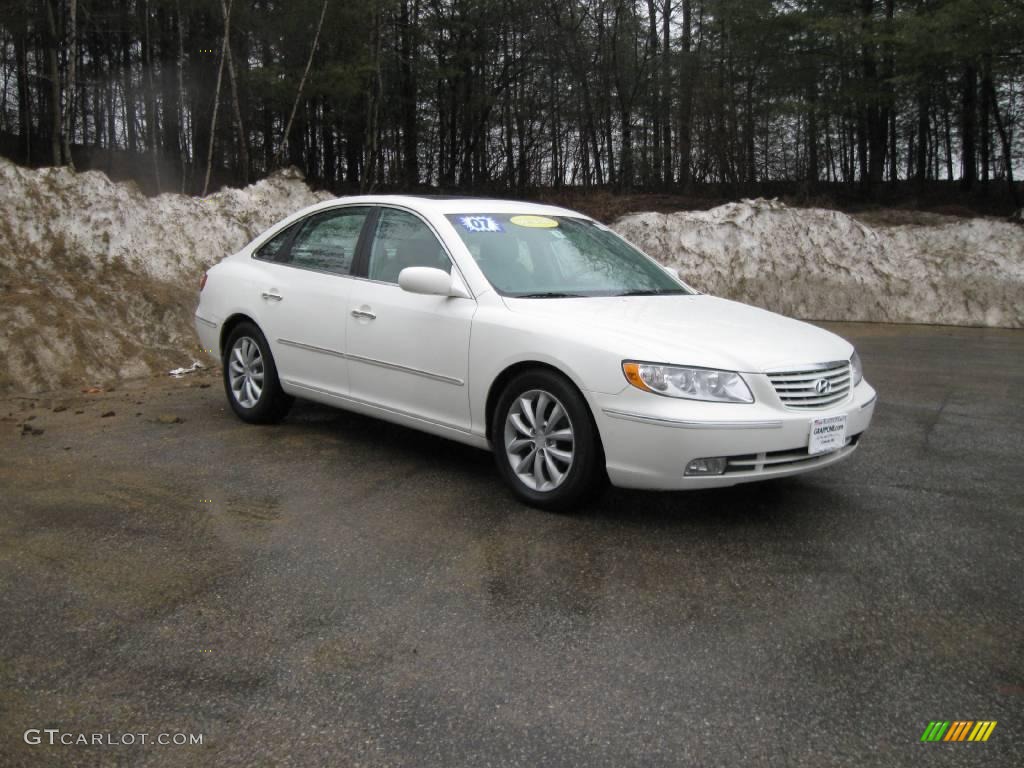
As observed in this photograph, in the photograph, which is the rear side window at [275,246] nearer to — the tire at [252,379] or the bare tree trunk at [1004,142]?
the tire at [252,379]

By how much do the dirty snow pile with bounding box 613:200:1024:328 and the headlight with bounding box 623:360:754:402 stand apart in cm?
1105

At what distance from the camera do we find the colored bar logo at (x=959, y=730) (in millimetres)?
2531

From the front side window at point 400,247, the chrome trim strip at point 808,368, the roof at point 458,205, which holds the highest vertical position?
the roof at point 458,205

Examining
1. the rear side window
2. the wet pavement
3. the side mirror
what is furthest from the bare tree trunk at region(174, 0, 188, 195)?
the side mirror

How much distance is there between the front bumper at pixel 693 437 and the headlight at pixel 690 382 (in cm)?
3

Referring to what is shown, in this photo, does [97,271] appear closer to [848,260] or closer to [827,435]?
[827,435]

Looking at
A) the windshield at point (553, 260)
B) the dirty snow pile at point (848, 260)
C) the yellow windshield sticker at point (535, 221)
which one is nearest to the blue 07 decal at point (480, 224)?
the windshield at point (553, 260)

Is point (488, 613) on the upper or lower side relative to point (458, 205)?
lower

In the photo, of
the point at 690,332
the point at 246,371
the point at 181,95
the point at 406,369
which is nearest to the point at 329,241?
the point at 246,371

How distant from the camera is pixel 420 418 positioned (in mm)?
5094

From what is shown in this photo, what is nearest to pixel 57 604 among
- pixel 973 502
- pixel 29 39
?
pixel 973 502

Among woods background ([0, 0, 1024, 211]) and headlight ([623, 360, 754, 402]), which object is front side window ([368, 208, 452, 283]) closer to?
headlight ([623, 360, 754, 402])

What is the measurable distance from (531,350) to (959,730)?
246cm

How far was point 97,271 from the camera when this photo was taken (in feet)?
34.7
